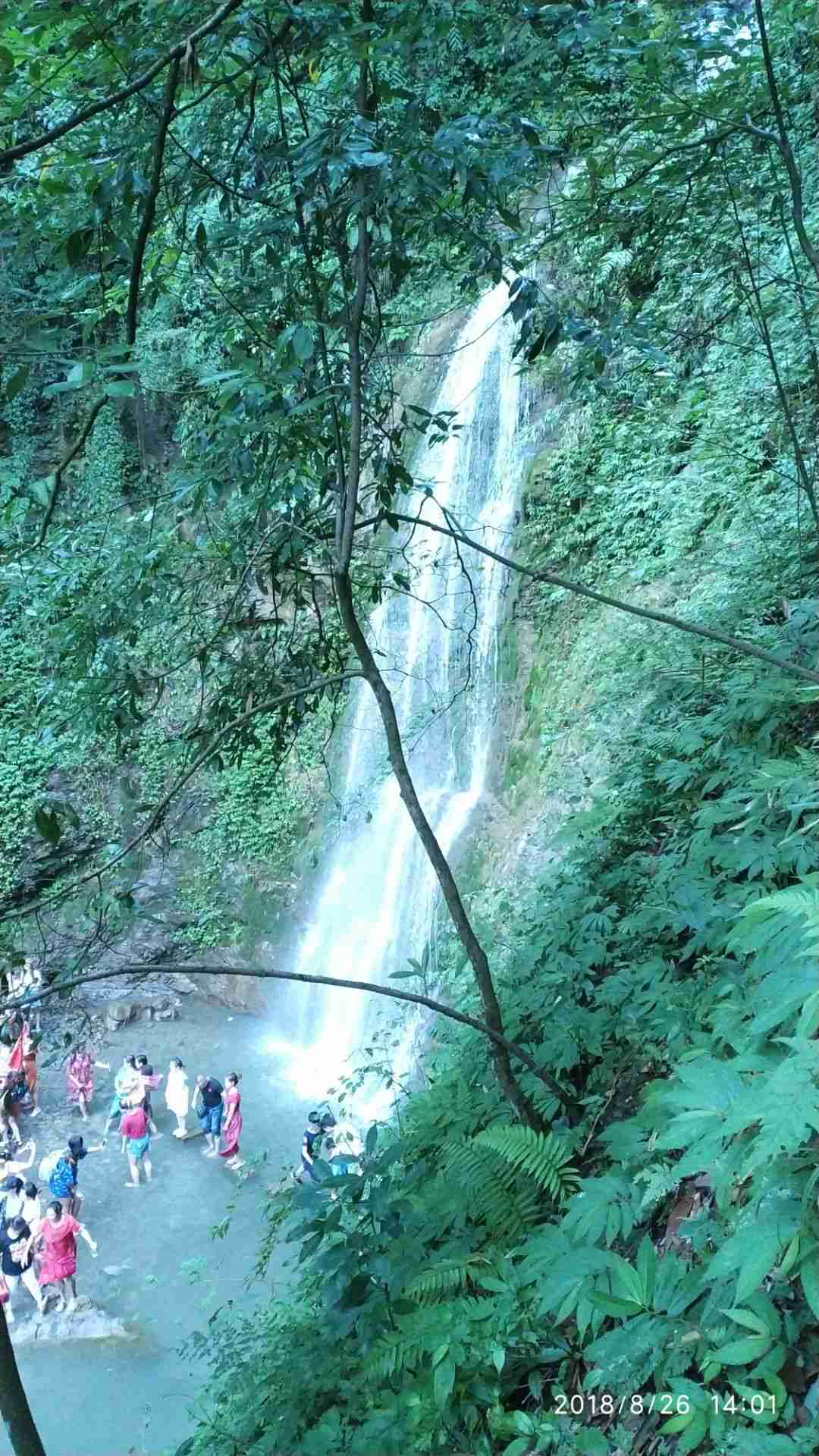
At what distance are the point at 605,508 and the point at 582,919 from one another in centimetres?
578

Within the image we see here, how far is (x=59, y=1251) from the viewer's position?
272 inches

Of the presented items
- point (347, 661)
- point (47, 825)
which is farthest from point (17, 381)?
point (347, 661)

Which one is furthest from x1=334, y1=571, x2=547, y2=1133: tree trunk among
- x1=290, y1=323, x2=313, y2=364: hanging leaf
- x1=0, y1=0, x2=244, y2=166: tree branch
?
x1=0, y1=0, x2=244, y2=166: tree branch

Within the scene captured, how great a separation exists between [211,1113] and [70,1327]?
7.55 feet

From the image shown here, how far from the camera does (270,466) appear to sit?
9.29 feet

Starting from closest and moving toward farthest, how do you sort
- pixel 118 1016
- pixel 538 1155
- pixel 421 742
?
pixel 538 1155 < pixel 421 742 < pixel 118 1016

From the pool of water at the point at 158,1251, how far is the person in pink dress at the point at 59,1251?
9.4 inches

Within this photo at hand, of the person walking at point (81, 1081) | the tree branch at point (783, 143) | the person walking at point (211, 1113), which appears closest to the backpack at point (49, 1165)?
the person walking at point (211, 1113)

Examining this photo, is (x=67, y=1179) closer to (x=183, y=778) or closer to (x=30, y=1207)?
(x=30, y=1207)

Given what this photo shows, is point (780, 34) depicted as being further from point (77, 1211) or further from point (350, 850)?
point (77, 1211)

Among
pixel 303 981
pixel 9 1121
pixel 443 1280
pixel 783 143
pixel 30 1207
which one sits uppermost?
pixel 783 143

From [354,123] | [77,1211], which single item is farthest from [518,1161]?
[77,1211]

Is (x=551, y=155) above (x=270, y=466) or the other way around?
above

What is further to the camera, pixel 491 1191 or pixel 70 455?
pixel 491 1191
